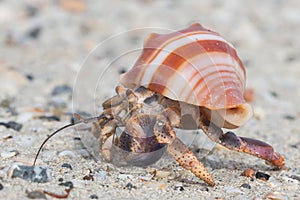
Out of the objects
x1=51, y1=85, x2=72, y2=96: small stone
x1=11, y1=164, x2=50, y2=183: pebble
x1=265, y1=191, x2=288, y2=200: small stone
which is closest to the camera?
x1=11, y1=164, x2=50, y2=183: pebble

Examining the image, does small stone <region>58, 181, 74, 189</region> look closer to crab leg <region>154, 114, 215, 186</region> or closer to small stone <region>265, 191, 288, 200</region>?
crab leg <region>154, 114, 215, 186</region>

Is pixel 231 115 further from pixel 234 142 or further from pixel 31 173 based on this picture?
pixel 31 173

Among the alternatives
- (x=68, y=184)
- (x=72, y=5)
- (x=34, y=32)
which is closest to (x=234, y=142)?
(x=68, y=184)

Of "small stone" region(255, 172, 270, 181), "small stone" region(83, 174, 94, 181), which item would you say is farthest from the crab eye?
"small stone" region(255, 172, 270, 181)

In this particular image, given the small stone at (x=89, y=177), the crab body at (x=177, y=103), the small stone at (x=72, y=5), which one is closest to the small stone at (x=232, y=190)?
the crab body at (x=177, y=103)

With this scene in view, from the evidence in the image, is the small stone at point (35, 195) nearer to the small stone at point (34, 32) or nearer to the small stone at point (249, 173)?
the small stone at point (249, 173)

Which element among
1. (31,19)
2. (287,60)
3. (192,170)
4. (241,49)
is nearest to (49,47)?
(31,19)
